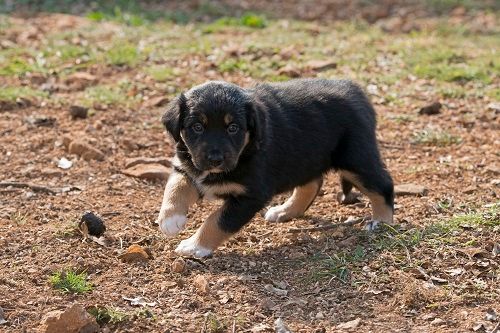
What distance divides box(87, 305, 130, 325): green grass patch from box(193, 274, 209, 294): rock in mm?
522

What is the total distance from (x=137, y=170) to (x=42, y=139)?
1.13 metres

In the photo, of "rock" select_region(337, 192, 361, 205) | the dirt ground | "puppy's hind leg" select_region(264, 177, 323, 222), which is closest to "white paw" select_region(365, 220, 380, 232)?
the dirt ground

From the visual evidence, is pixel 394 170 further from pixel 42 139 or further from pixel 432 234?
pixel 42 139

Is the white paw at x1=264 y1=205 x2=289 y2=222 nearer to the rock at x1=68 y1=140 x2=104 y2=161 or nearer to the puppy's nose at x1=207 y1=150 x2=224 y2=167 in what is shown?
the puppy's nose at x1=207 y1=150 x2=224 y2=167

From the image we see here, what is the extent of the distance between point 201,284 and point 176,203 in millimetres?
883

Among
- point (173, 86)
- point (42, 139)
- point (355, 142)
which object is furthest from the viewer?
point (173, 86)

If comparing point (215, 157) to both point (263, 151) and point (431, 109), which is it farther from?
point (431, 109)

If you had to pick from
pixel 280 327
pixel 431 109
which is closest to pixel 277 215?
pixel 280 327

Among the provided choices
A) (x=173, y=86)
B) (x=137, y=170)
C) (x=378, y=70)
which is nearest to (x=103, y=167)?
(x=137, y=170)

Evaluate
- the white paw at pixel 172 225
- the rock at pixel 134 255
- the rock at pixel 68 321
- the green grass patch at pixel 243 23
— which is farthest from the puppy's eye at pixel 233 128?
the green grass patch at pixel 243 23

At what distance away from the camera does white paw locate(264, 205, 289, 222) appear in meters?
7.05

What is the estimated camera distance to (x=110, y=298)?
5461 millimetres

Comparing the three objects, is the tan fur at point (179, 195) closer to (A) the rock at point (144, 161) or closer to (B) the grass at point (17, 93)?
(A) the rock at point (144, 161)

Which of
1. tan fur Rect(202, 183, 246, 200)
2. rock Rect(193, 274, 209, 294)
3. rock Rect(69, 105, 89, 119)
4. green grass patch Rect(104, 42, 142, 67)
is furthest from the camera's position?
green grass patch Rect(104, 42, 142, 67)
